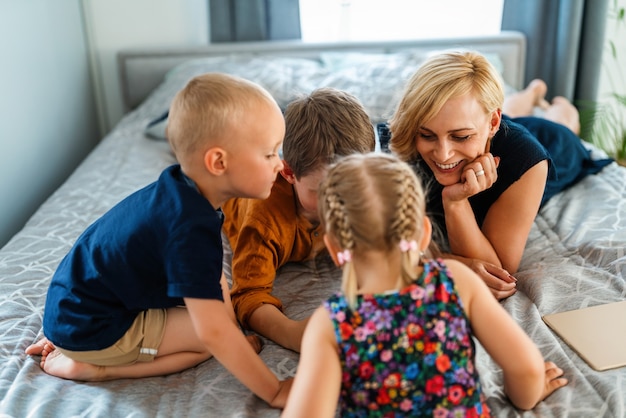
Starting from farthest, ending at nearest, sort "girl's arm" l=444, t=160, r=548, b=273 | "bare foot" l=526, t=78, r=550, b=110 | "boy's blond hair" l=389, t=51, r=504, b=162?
1. "bare foot" l=526, t=78, r=550, b=110
2. "girl's arm" l=444, t=160, r=548, b=273
3. "boy's blond hair" l=389, t=51, r=504, b=162

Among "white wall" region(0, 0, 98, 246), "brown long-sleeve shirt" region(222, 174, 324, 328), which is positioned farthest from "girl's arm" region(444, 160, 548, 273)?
"white wall" region(0, 0, 98, 246)

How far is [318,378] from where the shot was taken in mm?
922

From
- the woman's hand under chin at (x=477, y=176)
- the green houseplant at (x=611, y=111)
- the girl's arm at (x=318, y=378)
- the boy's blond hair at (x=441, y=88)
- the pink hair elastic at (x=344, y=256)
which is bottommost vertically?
the green houseplant at (x=611, y=111)

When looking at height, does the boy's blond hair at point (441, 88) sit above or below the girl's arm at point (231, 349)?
above

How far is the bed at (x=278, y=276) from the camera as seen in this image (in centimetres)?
113

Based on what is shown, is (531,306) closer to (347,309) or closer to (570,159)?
(347,309)

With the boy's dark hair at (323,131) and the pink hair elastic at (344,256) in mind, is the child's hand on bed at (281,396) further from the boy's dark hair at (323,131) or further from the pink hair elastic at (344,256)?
the boy's dark hair at (323,131)

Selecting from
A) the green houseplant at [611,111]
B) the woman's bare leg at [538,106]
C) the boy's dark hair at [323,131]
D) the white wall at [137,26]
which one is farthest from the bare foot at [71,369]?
the green houseplant at [611,111]

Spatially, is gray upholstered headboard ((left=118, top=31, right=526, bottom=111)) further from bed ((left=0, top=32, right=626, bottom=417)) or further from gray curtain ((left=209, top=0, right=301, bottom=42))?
bed ((left=0, top=32, right=626, bottom=417))

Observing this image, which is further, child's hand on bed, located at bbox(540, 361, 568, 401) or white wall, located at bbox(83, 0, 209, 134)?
white wall, located at bbox(83, 0, 209, 134)

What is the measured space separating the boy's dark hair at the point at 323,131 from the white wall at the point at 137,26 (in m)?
2.17

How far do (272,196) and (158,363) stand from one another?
0.50m

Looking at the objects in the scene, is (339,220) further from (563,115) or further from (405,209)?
(563,115)

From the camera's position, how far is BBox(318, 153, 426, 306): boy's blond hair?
2.98 ft
